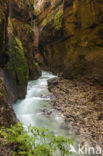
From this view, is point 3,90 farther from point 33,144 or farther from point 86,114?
point 86,114

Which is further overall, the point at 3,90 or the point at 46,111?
the point at 46,111

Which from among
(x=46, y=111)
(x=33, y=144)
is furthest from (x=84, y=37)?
(x=33, y=144)

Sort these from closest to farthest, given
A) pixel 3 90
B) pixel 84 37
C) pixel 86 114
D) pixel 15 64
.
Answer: pixel 3 90, pixel 86 114, pixel 15 64, pixel 84 37

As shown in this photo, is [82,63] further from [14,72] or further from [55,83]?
[14,72]

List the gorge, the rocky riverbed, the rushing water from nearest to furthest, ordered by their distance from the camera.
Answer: the rocky riverbed, the rushing water, the gorge

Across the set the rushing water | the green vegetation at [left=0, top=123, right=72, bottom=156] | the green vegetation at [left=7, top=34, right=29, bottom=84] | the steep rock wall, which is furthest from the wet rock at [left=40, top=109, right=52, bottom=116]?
the green vegetation at [left=0, top=123, right=72, bottom=156]

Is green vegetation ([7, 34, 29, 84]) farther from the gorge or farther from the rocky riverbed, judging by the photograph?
the rocky riverbed

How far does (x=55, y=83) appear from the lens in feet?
33.6

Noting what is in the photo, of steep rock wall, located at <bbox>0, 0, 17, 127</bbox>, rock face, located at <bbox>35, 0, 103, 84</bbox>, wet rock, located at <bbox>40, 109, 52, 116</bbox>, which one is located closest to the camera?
steep rock wall, located at <bbox>0, 0, 17, 127</bbox>

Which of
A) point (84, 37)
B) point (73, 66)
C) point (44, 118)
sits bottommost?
point (44, 118)

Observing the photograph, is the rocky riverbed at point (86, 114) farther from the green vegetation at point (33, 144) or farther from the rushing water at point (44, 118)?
the green vegetation at point (33, 144)

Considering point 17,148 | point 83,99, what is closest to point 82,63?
point 83,99

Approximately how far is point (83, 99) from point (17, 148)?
5492 millimetres

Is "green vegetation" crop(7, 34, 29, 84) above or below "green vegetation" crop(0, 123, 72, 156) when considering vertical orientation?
above
